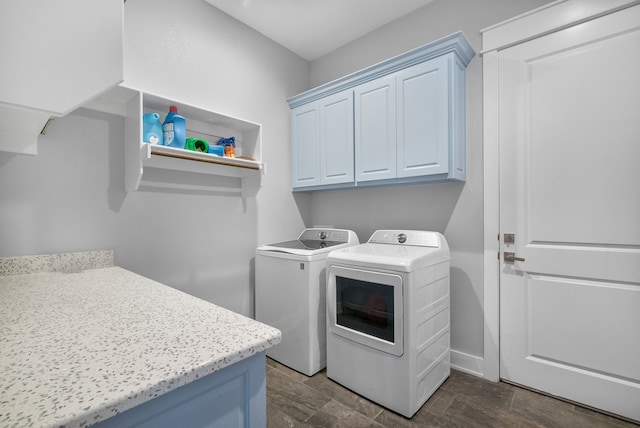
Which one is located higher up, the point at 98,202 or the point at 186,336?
the point at 98,202

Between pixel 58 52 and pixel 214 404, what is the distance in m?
0.88

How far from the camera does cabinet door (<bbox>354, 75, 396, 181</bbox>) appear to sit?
2270mm

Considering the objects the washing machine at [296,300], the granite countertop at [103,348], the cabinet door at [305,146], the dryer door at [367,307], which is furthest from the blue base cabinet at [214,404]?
the cabinet door at [305,146]

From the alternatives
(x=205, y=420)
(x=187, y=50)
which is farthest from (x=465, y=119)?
(x=205, y=420)

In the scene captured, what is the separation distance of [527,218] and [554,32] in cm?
120

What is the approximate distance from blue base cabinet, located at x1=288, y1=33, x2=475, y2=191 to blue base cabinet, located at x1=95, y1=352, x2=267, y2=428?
180cm

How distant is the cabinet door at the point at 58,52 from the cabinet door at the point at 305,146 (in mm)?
2074

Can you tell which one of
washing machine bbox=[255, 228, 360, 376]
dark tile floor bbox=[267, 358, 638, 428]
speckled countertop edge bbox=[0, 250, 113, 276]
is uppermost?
speckled countertop edge bbox=[0, 250, 113, 276]

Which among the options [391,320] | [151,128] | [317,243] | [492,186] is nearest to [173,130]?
[151,128]

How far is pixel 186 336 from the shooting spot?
0.72 metres

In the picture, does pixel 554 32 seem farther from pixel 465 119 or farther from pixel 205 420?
pixel 205 420

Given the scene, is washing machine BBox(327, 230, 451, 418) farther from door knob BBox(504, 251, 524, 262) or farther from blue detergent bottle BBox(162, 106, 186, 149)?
blue detergent bottle BBox(162, 106, 186, 149)

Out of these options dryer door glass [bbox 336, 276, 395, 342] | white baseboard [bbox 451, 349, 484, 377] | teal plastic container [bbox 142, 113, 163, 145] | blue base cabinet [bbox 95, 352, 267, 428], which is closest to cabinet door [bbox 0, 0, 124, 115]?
blue base cabinet [bbox 95, 352, 267, 428]

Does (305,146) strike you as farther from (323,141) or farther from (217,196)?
(217,196)
